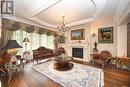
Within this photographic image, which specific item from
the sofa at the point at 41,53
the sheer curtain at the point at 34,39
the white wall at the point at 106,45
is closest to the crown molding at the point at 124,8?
the white wall at the point at 106,45

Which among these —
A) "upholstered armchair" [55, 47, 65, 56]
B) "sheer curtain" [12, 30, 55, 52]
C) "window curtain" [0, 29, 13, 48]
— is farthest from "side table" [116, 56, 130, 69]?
"window curtain" [0, 29, 13, 48]

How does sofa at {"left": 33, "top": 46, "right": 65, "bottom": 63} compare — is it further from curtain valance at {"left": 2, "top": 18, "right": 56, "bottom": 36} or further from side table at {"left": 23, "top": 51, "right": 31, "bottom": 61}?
curtain valance at {"left": 2, "top": 18, "right": 56, "bottom": 36}

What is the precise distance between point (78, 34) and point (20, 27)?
13.6 ft

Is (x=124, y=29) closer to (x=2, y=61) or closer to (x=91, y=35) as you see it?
(x=91, y=35)

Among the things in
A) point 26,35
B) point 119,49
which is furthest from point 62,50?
point 119,49

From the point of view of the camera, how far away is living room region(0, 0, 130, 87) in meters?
3.78

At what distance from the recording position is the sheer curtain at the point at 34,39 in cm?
648

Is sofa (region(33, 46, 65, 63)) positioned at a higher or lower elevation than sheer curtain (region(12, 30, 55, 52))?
lower

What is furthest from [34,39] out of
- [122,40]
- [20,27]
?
[122,40]

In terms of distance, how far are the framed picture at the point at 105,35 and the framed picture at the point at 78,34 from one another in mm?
1234

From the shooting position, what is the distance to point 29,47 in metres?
7.25

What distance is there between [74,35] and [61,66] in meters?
3.86

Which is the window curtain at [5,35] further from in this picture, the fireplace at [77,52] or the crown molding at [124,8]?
the crown molding at [124,8]

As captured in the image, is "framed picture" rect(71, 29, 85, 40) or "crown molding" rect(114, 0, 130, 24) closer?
"crown molding" rect(114, 0, 130, 24)
